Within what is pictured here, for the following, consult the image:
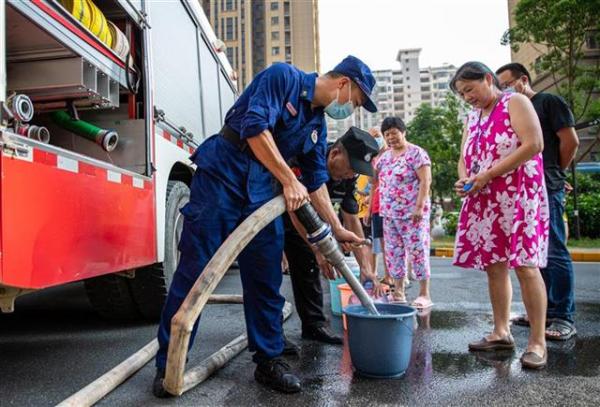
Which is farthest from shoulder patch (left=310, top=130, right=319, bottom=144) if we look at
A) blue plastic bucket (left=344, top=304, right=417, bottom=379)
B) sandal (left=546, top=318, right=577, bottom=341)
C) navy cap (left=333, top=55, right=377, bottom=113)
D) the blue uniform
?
sandal (left=546, top=318, right=577, bottom=341)

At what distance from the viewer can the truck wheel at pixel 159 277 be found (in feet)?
10.3

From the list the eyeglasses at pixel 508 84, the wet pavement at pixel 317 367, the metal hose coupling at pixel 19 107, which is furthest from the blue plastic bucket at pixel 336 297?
the metal hose coupling at pixel 19 107

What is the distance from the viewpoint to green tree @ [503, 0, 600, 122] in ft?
40.5

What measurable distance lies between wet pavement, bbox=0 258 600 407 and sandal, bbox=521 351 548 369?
4 cm

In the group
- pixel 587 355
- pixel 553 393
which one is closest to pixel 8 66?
pixel 553 393

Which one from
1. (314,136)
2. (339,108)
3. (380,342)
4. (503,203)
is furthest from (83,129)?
(503,203)

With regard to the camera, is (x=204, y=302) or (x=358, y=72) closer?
(x=204, y=302)

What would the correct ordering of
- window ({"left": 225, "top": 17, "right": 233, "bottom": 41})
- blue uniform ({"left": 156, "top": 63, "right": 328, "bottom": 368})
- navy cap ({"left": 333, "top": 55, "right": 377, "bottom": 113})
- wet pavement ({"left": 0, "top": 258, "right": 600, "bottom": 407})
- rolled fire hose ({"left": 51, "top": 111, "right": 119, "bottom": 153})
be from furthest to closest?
1. window ({"left": 225, "top": 17, "right": 233, "bottom": 41})
2. rolled fire hose ({"left": 51, "top": 111, "right": 119, "bottom": 153})
3. navy cap ({"left": 333, "top": 55, "right": 377, "bottom": 113})
4. blue uniform ({"left": 156, "top": 63, "right": 328, "bottom": 368})
5. wet pavement ({"left": 0, "top": 258, "right": 600, "bottom": 407})

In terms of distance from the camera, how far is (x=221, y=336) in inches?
124

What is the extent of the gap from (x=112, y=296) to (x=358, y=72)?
2.20m

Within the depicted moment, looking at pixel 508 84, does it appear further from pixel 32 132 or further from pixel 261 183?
pixel 32 132

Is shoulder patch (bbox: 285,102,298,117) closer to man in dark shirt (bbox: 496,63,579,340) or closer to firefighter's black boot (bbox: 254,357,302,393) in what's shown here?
firefighter's black boot (bbox: 254,357,302,393)

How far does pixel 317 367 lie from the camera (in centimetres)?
254

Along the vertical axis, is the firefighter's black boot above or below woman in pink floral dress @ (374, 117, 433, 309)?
below
